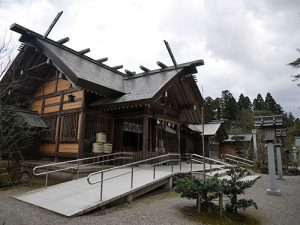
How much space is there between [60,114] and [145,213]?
8.58m

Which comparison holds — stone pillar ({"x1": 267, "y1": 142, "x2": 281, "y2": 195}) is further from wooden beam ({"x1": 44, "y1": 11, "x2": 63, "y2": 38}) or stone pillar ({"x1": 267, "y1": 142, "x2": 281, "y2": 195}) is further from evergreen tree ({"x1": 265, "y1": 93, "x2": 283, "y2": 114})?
evergreen tree ({"x1": 265, "y1": 93, "x2": 283, "y2": 114})

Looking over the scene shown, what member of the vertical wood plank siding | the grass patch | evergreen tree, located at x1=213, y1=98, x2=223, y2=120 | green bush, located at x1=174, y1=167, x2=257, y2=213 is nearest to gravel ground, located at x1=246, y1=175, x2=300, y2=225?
the grass patch

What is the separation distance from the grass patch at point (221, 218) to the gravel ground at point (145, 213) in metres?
0.22

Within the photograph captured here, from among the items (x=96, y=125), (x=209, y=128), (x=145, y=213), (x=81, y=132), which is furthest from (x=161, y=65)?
(x=209, y=128)

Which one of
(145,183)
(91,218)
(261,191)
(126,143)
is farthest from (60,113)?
(261,191)

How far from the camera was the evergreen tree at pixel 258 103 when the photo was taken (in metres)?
53.3

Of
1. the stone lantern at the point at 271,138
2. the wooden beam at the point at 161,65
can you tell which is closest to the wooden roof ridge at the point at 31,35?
the wooden beam at the point at 161,65

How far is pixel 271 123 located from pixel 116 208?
790 cm

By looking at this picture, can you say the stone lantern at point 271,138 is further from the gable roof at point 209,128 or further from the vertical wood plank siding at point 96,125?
the gable roof at point 209,128

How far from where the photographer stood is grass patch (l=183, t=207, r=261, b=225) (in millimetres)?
5513

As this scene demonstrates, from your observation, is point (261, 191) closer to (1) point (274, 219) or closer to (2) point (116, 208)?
(1) point (274, 219)

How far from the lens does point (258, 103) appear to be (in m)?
54.4

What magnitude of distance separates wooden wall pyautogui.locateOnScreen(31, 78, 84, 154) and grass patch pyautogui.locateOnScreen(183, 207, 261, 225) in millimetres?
7151

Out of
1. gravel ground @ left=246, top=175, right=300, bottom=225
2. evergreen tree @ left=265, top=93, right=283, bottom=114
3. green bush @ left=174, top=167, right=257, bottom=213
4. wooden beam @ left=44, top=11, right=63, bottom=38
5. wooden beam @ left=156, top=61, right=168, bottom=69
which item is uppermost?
evergreen tree @ left=265, top=93, right=283, bottom=114
